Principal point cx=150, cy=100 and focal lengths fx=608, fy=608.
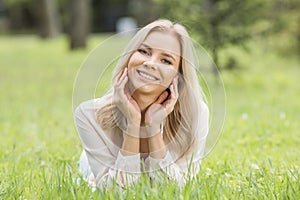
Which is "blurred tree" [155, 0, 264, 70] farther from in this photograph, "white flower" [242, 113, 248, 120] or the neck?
the neck

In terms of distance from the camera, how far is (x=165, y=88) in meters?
2.90

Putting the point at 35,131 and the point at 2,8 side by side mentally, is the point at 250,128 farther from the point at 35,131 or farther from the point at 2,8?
the point at 2,8

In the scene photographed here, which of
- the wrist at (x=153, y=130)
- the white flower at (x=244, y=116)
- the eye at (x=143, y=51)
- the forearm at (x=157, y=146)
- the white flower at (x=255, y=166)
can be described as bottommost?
the white flower at (x=244, y=116)

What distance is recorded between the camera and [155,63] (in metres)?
2.85

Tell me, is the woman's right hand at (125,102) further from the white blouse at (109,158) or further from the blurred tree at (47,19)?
the blurred tree at (47,19)

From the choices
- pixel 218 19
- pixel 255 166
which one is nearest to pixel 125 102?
pixel 255 166

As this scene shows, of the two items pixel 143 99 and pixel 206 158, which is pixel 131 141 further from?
pixel 206 158

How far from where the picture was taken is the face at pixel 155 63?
9.33 ft

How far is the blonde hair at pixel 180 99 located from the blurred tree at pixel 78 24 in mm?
14803

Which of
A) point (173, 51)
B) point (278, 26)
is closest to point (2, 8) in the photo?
point (278, 26)

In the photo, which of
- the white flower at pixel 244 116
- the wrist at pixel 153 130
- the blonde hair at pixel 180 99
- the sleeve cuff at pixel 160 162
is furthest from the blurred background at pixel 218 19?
the white flower at pixel 244 116

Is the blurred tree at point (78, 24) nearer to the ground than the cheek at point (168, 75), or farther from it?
nearer to the ground

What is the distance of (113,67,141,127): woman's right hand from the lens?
111 inches

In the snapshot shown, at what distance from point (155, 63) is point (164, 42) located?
0.13 metres
